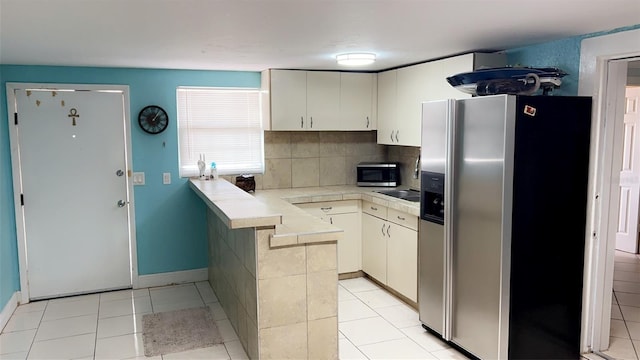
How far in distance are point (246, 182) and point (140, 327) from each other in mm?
1778

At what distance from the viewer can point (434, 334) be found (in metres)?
3.63

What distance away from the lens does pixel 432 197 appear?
3518 mm

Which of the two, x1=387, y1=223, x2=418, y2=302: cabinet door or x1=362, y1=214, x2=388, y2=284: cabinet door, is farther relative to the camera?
x1=362, y1=214, x2=388, y2=284: cabinet door

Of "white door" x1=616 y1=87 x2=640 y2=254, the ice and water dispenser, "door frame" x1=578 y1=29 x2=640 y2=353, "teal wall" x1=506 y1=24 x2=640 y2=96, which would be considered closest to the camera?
"door frame" x1=578 y1=29 x2=640 y2=353

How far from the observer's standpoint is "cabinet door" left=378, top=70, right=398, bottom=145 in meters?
4.79

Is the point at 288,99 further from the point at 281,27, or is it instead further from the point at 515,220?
the point at 515,220

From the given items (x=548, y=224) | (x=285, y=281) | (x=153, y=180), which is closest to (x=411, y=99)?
(x=548, y=224)

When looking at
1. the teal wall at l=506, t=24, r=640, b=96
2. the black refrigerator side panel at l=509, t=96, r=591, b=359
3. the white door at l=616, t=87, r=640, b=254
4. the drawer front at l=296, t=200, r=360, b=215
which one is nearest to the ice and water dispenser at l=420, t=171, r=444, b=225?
the black refrigerator side panel at l=509, t=96, r=591, b=359

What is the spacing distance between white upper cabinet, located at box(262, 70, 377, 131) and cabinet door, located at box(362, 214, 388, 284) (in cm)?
107

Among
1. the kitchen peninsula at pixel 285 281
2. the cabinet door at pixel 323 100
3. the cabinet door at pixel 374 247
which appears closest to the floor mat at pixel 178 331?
the kitchen peninsula at pixel 285 281

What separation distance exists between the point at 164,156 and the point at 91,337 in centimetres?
184

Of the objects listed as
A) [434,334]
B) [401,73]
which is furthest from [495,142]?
[401,73]

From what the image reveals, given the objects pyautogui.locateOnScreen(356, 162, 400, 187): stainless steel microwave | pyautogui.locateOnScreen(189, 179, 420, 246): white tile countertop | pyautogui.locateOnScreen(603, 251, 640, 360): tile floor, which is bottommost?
pyautogui.locateOnScreen(603, 251, 640, 360): tile floor

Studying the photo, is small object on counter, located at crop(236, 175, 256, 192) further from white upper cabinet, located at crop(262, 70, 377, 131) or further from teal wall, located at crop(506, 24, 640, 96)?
teal wall, located at crop(506, 24, 640, 96)
